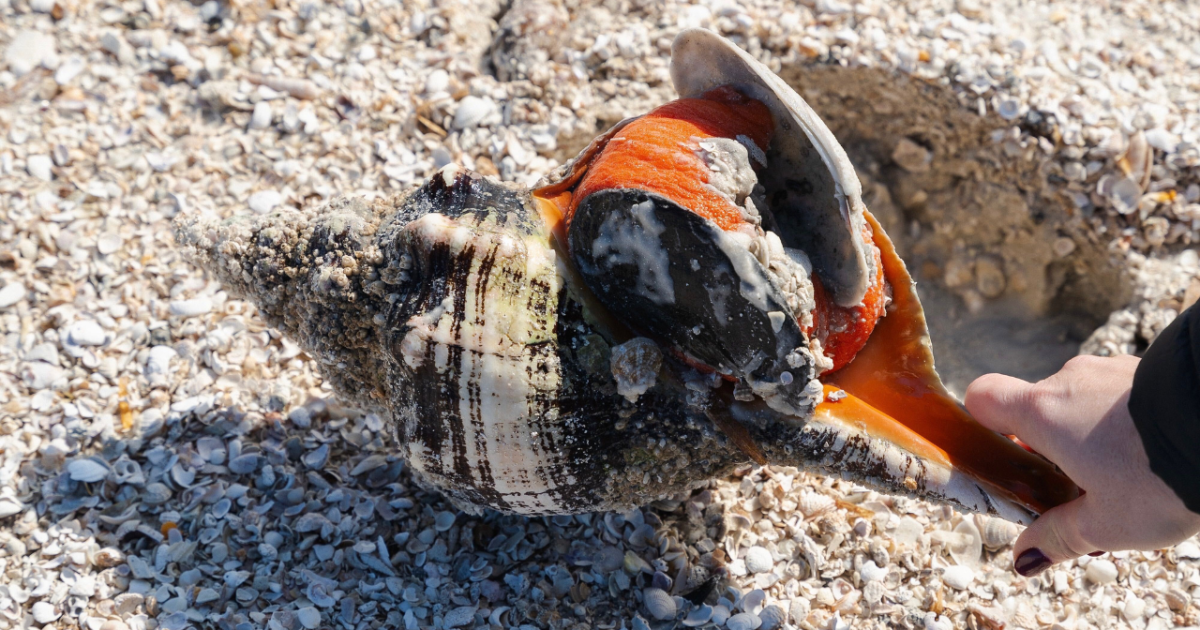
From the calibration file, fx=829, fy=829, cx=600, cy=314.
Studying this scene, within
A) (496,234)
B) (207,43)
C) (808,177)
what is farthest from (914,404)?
(207,43)

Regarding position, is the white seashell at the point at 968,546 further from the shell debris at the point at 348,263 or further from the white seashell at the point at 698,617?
the white seashell at the point at 698,617

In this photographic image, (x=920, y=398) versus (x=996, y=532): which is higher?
(x=920, y=398)

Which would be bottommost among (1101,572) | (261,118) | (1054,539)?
(1101,572)

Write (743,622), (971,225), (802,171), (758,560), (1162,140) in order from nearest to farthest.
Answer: (802,171), (743,622), (758,560), (1162,140), (971,225)

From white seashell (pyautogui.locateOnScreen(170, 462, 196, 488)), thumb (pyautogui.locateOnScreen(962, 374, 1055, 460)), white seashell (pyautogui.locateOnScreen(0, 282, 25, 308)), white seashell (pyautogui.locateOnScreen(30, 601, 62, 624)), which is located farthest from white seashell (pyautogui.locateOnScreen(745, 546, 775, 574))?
white seashell (pyautogui.locateOnScreen(0, 282, 25, 308))

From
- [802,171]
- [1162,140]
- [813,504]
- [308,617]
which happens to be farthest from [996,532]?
[308,617]

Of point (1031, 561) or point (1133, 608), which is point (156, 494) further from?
point (1133, 608)
